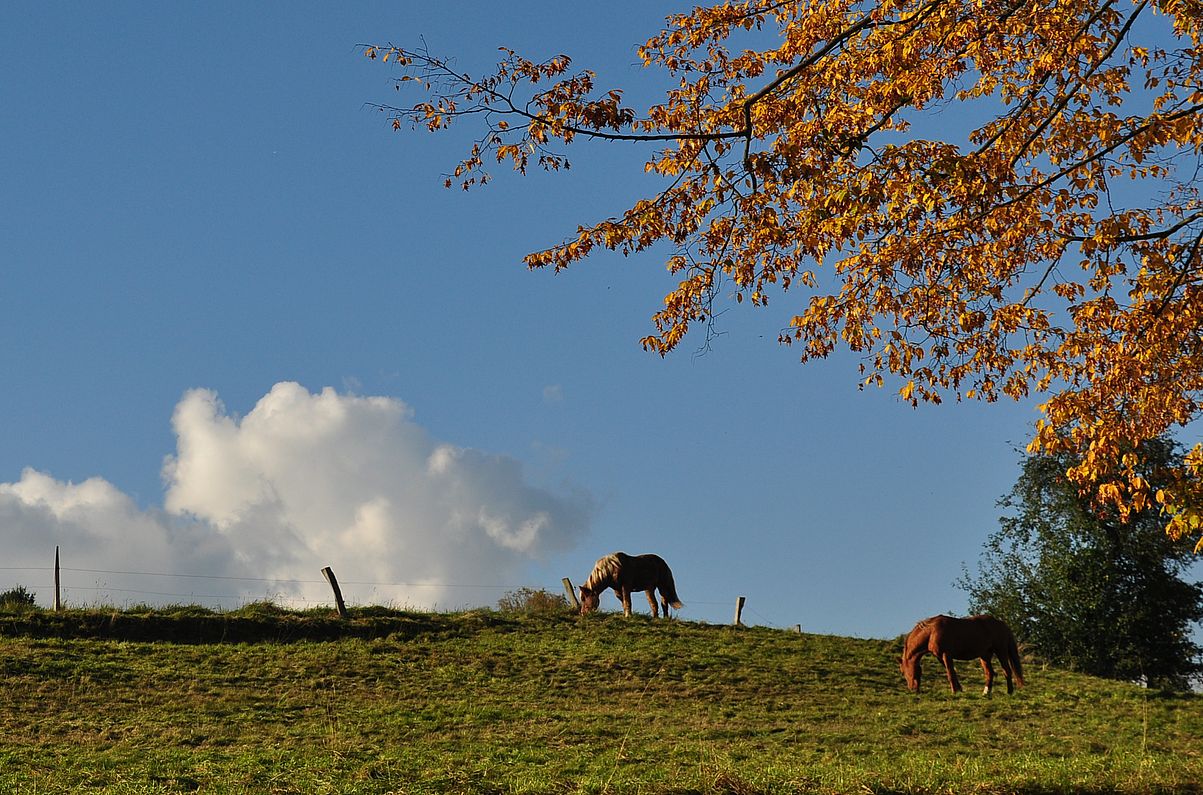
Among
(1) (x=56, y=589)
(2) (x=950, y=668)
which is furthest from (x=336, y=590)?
(2) (x=950, y=668)

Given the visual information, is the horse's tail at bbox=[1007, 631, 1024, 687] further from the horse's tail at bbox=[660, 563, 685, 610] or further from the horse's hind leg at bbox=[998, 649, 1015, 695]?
the horse's tail at bbox=[660, 563, 685, 610]

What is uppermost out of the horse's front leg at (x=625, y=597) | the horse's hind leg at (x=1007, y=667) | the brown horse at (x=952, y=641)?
the horse's front leg at (x=625, y=597)

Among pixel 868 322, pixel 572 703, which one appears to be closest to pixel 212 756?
pixel 572 703

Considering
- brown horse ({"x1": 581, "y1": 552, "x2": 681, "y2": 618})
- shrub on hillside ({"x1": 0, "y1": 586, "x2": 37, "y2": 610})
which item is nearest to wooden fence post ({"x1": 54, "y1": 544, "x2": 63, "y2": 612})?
shrub on hillside ({"x1": 0, "y1": 586, "x2": 37, "y2": 610})

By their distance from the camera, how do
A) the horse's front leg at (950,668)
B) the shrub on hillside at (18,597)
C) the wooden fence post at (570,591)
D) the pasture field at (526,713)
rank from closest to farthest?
the pasture field at (526,713)
the horse's front leg at (950,668)
the shrub on hillside at (18,597)
the wooden fence post at (570,591)

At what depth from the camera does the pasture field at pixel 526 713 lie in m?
11.1

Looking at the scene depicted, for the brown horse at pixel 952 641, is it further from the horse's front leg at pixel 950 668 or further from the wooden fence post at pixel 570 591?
the wooden fence post at pixel 570 591

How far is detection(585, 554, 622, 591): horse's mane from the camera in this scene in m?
30.7

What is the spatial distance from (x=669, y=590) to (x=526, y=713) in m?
14.4

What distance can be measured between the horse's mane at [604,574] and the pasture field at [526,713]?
211cm

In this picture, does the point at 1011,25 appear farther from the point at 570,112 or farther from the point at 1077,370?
the point at 570,112

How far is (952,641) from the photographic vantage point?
19.7 metres

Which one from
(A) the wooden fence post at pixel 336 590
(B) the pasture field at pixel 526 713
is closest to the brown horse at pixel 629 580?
(B) the pasture field at pixel 526 713

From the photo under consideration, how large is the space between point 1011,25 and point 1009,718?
1267cm
